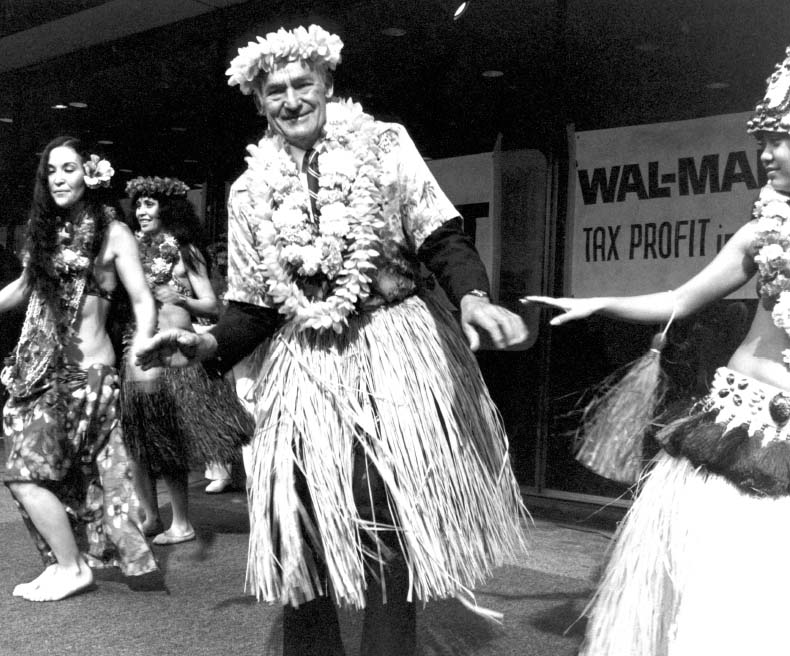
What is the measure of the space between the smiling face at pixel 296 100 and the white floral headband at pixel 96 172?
1.61 metres

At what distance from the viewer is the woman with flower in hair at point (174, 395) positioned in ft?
14.4

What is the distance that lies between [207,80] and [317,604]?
17.3 feet

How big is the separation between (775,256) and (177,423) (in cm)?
303

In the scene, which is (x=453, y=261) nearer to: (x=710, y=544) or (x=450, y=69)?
(x=710, y=544)

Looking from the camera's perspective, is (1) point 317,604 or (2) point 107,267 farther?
(2) point 107,267

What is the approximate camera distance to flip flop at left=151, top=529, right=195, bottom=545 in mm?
4547

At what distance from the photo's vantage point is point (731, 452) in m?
2.09

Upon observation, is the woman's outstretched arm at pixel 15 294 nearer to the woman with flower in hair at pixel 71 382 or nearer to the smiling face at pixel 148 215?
the woman with flower in hair at pixel 71 382

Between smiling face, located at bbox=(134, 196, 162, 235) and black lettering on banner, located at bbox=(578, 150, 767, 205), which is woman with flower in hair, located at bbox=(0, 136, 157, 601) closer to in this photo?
smiling face, located at bbox=(134, 196, 162, 235)

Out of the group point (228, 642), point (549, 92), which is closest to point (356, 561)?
point (228, 642)

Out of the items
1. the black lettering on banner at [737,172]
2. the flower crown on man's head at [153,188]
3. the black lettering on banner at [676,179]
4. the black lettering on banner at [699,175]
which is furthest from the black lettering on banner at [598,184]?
the flower crown on man's head at [153,188]

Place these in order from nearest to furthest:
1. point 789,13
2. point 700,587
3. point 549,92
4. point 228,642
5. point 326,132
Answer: point 700,587, point 326,132, point 228,642, point 789,13, point 549,92

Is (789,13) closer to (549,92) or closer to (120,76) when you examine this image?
(549,92)

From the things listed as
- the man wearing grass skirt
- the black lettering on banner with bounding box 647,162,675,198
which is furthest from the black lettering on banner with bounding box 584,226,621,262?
the man wearing grass skirt
